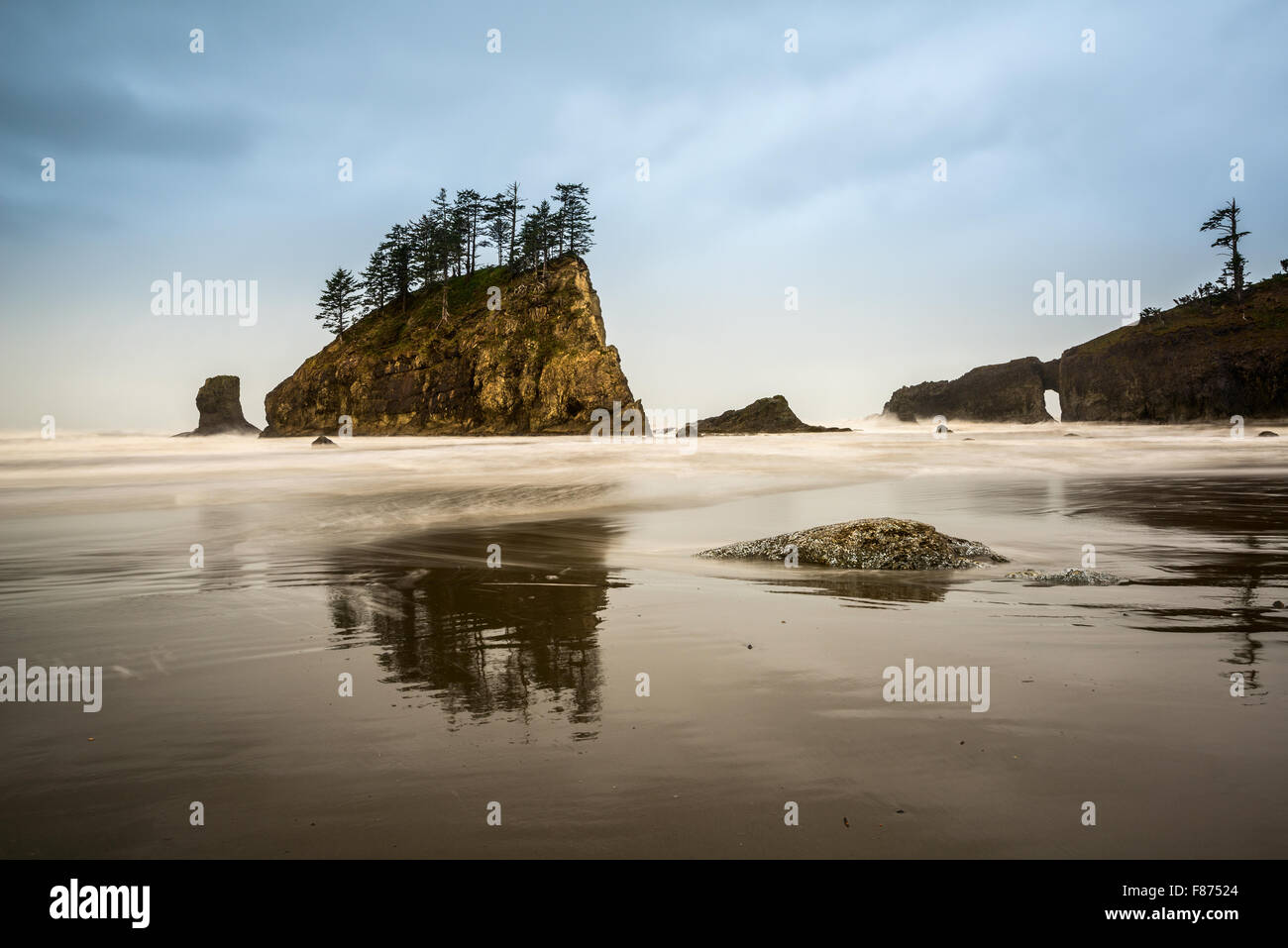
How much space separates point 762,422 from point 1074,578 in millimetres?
64136

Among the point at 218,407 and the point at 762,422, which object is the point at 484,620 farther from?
the point at 218,407

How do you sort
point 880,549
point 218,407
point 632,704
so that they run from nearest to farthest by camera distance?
point 632,704 → point 880,549 → point 218,407

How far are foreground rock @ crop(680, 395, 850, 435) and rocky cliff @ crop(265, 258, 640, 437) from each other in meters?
12.1

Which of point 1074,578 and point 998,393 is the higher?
point 998,393

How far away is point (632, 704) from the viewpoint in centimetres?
436

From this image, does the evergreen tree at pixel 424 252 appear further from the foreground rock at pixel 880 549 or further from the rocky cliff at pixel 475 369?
the foreground rock at pixel 880 549

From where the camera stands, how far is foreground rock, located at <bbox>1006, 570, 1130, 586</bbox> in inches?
307

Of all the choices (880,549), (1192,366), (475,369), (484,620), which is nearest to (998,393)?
(1192,366)

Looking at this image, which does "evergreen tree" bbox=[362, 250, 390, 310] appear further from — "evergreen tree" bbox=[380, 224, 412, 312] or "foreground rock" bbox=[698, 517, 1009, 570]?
"foreground rock" bbox=[698, 517, 1009, 570]

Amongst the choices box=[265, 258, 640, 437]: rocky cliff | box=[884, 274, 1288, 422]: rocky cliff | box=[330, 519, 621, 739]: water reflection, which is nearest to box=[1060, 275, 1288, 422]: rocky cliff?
box=[884, 274, 1288, 422]: rocky cliff

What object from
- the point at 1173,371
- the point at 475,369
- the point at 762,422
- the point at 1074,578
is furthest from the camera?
the point at 762,422

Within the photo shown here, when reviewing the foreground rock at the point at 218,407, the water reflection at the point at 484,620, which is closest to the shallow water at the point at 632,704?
the water reflection at the point at 484,620

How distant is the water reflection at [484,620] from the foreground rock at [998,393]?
8626 cm
